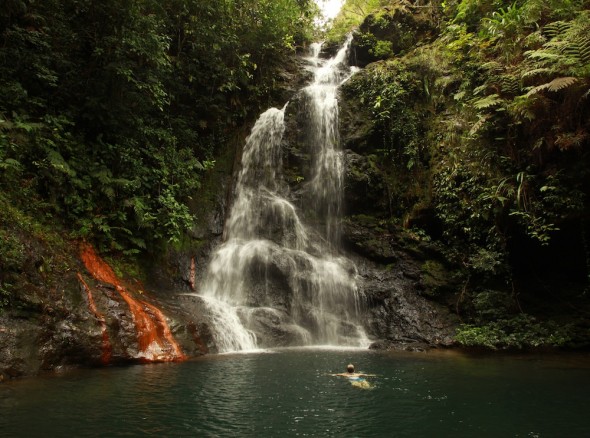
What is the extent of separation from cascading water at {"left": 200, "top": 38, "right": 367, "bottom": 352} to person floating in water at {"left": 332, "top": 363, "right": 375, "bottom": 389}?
375 cm

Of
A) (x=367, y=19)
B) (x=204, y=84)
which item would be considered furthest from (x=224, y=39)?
(x=367, y=19)

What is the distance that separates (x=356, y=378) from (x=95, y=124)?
31.3 feet

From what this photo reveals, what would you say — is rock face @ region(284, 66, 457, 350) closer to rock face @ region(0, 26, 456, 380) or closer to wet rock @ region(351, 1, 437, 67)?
rock face @ region(0, 26, 456, 380)

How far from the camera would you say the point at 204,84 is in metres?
15.5

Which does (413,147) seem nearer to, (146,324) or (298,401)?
(146,324)

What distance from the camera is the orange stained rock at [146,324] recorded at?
27.9ft

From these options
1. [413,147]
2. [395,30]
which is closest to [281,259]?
[413,147]

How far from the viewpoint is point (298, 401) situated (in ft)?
19.2

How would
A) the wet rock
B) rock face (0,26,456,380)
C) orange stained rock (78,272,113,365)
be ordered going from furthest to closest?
the wet rock
orange stained rock (78,272,113,365)
rock face (0,26,456,380)

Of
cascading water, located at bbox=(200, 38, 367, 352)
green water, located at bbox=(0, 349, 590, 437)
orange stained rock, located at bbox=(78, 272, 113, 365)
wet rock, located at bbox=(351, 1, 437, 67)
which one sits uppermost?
wet rock, located at bbox=(351, 1, 437, 67)

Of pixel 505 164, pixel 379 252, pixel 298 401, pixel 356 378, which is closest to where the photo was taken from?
pixel 298 401

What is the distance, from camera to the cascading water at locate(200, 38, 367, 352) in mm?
11195

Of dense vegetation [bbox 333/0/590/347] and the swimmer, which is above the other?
dense vegetation [bbox 333/0/590/347]

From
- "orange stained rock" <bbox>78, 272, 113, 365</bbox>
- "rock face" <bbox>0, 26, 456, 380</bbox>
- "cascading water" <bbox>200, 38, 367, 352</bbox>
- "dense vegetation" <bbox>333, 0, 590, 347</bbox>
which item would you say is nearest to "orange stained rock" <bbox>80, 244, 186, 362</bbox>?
"rock face" <bbox>0, 26, 456, 380</bbox>
